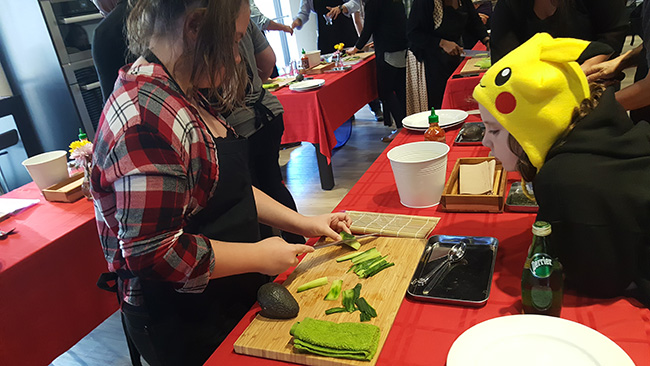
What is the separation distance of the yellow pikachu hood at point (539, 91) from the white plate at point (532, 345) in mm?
307

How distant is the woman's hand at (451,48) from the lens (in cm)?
346

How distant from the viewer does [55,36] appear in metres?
3.70

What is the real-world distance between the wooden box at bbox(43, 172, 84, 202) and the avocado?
1372 mm

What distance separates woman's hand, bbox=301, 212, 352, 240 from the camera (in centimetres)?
115

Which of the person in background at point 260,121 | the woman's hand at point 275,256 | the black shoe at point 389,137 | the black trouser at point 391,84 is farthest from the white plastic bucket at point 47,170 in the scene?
the black shoe at point 389,137

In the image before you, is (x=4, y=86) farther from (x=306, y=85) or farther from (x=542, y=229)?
(x=542, y=229)

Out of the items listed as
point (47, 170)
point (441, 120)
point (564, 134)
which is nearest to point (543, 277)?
point (564, 134)

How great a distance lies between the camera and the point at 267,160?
2.23 metres

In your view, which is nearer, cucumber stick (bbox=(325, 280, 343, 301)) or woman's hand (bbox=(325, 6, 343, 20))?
cucumber stick (bbox=(325, 280, 343, 301))

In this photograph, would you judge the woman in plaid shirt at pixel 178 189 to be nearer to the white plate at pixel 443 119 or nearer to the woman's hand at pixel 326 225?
the woman's hand at pixel 326 225

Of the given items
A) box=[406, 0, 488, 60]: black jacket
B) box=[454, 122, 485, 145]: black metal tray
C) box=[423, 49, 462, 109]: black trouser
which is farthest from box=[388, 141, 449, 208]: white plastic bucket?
box=[406, 0, 488, 60]: black jacket

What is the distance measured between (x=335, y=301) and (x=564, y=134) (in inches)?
21.3

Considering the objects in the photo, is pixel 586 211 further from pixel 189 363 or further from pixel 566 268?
pixel 189 363

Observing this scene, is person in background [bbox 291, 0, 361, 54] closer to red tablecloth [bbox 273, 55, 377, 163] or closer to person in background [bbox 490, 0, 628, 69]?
red tablecloth [bbox 273, 55, 377, 163]
